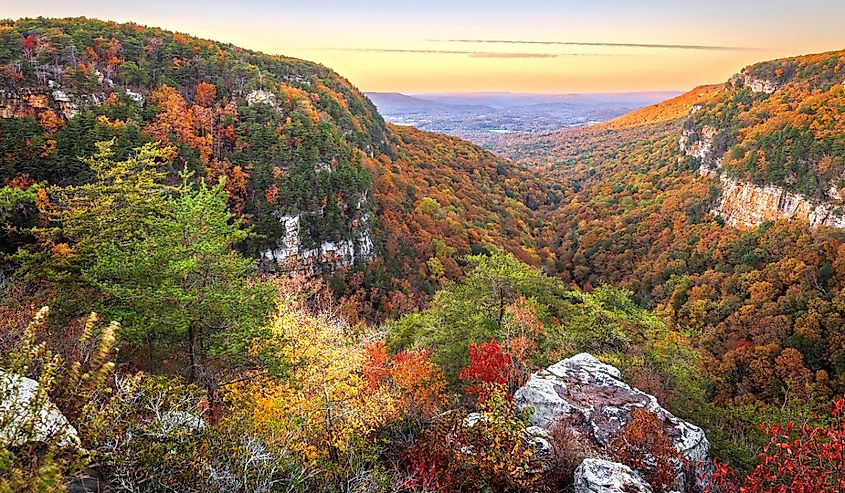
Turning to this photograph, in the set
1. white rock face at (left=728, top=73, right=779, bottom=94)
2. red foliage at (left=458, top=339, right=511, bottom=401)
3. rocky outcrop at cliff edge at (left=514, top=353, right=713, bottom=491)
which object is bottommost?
red foliage at (left=458, top=339, right=511, bottom=401)

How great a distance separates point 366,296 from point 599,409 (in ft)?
130

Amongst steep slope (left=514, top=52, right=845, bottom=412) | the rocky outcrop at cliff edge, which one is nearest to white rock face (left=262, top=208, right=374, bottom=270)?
steep slope (left=514, top=52, right=845, bottom=412)

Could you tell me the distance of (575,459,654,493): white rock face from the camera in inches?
386

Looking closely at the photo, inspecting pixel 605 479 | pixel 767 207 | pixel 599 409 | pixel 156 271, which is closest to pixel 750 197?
pixel 767 207

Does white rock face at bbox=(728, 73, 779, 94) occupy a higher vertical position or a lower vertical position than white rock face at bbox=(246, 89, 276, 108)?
higher

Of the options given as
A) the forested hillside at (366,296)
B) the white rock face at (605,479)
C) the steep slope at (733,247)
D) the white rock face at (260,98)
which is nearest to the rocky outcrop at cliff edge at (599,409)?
the forested hillside at (366,296)

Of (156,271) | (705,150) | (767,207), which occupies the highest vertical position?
(156,271)

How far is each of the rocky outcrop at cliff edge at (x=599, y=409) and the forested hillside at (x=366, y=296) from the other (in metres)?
0.08

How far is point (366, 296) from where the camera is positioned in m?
51.6

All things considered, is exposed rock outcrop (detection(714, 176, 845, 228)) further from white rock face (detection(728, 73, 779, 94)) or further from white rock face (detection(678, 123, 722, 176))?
white rock face (detection(728, 73, 779, 94))

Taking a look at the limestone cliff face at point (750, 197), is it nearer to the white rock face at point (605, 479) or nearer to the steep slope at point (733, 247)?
the steep slope at point (733, 247)

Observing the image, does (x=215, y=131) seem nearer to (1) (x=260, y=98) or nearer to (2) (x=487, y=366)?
(1) (x=260, y=98)

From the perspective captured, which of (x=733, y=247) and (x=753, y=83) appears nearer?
(x=733, y=247)

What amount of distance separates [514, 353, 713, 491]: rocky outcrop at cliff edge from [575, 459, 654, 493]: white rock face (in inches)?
74.1
